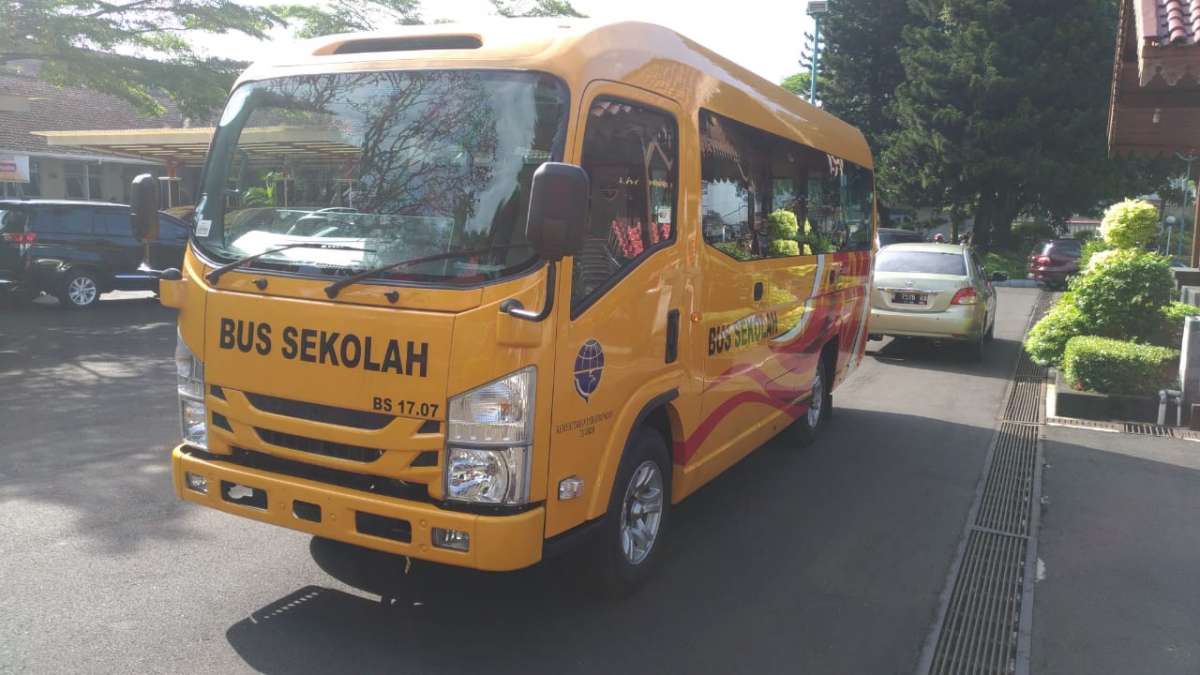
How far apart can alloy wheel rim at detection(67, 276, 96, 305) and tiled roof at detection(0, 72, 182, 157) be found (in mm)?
15186

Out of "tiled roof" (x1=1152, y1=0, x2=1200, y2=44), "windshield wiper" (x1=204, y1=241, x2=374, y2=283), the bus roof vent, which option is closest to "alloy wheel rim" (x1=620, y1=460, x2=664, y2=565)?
"windshield wiper" (x1=204, y1=241, x2=374, y2=283)

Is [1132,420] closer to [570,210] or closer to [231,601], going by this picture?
[570,210]

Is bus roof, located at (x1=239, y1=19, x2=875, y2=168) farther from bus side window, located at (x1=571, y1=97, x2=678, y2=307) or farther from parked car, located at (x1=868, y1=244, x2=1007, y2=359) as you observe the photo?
parked car, located at (x1=868, y1=244, x2=1007, y2=359)

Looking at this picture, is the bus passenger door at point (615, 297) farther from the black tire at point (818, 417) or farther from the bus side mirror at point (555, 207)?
the black tire at point (818, 417)

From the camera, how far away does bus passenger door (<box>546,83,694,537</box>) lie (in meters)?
4.05

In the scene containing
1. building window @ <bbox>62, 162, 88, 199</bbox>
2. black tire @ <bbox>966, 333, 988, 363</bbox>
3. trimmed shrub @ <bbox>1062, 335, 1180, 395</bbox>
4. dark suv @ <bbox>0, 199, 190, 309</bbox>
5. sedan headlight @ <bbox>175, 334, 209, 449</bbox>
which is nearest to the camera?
sedan headlight @ <bbox>175, 334, 209, 449</bbox>

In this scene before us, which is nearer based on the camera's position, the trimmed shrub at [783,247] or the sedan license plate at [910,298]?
the trimmed shrub at [783,247]

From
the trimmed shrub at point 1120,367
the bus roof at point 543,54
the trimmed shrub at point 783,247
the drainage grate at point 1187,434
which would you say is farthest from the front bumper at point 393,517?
the trimmed shrub at point 1120,367

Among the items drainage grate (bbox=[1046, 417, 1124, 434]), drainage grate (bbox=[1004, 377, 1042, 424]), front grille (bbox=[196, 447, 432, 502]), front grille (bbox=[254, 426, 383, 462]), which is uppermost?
front grille (bbox=[254, 426, 383, 462])

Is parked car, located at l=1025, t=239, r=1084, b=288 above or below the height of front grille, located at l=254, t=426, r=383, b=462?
above

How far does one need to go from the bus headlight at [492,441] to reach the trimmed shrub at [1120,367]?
7607mm

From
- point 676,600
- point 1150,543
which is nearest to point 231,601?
point 676,600

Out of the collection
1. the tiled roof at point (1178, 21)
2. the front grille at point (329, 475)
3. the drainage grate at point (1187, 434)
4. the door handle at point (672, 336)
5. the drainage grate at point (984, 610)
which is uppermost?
the tiled roof at point (1178, 21)

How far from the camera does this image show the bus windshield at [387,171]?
13.0 ft
